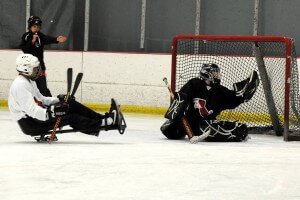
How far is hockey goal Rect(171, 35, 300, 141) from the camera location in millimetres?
8312

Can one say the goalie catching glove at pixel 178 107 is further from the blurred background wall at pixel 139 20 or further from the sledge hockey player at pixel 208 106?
the blurred background wall at pixel 139 20

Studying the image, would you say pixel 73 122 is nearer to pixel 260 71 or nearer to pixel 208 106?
pixel 208 106

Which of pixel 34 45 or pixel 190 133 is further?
pixel 34 45

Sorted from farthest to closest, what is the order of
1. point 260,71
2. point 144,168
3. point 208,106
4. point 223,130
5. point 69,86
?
point 260,71 → point 208,106 → point 223,130 → point 69,86 → point 144,168

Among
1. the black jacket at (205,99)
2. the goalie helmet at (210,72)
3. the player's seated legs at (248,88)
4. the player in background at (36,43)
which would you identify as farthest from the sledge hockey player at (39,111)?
the player in background at (36,43)

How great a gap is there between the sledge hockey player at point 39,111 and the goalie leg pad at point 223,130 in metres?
0.80

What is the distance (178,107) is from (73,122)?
94 cm

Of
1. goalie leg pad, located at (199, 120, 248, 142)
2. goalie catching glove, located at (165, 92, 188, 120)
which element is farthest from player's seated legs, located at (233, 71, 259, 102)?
goalie catching glove, located at (165, 92, 188, 120)

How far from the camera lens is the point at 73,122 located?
24.6ft

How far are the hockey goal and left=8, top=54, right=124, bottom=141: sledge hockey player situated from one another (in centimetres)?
148

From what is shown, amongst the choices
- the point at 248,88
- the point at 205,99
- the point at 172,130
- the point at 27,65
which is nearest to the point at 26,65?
the point at 27,65

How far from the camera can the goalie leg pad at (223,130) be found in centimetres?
793

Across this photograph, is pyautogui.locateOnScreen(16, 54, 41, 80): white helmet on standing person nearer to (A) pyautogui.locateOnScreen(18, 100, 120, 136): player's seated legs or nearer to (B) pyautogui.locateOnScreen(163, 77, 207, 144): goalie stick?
(A) pyautogui.locateOnScreen(18, 100, 120, 136): player's seated legs

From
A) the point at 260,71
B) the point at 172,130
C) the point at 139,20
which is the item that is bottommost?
the point at 172,130
